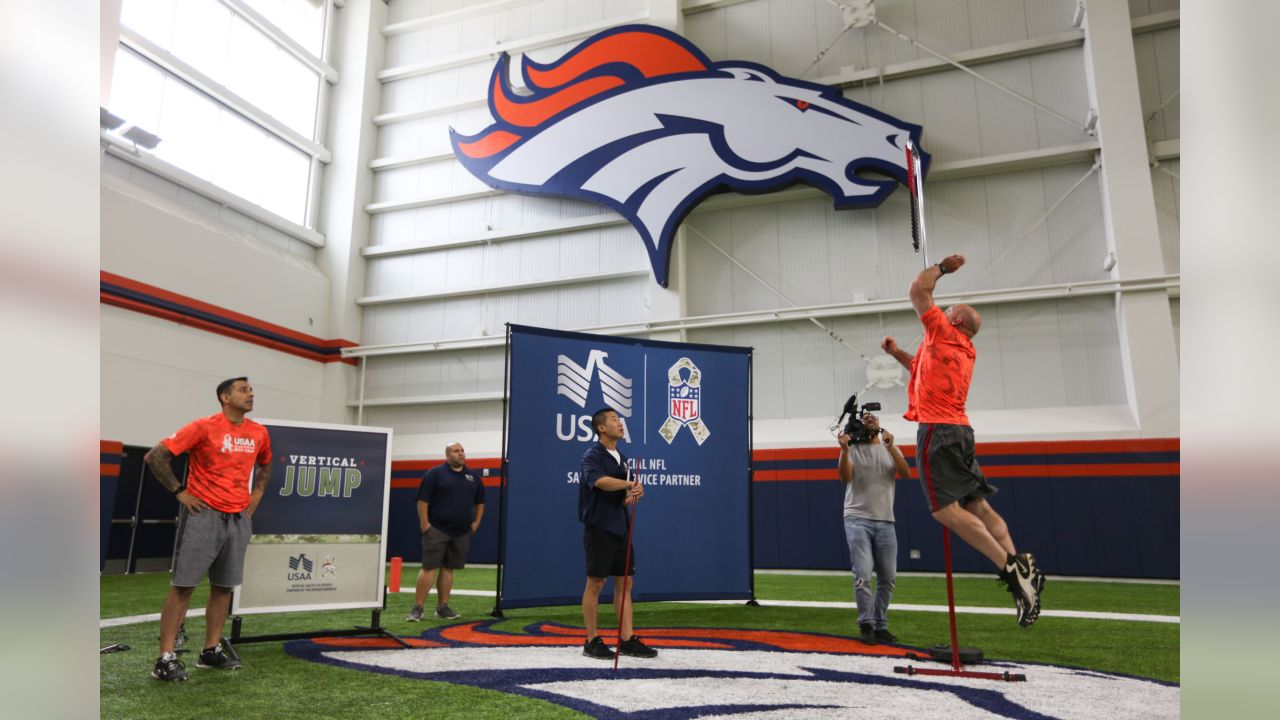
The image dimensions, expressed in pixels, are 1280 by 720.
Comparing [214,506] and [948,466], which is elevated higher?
[948,466]

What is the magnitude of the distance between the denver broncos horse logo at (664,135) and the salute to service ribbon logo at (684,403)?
6.50 meters

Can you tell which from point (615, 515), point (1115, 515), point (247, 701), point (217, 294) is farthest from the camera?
point (217, 294)

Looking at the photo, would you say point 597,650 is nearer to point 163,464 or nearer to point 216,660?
point 216,660

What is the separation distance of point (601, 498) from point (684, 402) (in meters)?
2.71

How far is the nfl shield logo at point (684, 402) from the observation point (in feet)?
25.5

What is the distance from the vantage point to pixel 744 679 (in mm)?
4219

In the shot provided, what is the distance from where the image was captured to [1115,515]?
11555 millimetres

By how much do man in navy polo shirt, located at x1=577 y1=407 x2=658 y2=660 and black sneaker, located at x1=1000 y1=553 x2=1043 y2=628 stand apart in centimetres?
214

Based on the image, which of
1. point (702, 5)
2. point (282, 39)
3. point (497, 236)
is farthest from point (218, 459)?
point (282, 39)

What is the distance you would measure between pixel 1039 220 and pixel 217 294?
47.2 feet

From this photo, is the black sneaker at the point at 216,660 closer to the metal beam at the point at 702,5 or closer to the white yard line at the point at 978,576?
the white yard line at the point at 978,576
